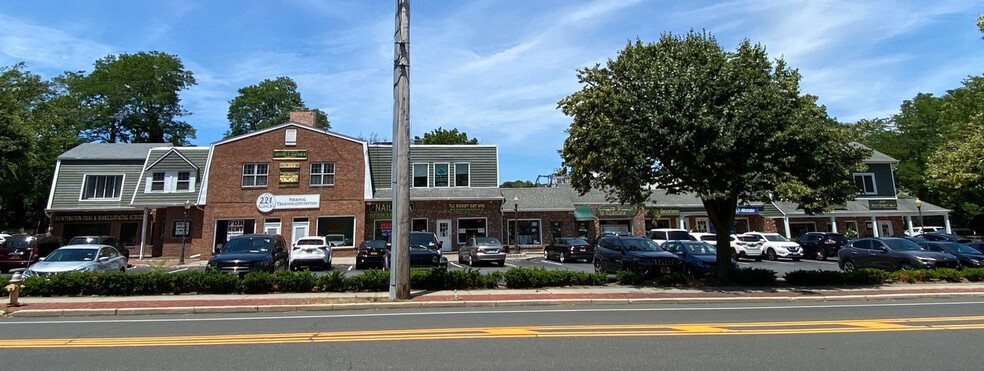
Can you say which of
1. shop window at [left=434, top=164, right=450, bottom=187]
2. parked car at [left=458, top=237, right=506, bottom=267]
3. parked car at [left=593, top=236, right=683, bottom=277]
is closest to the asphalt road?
parked car at [left=593, top=236, right=683, bottom=277]

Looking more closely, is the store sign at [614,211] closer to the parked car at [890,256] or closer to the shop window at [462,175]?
the shop window at [462,175]

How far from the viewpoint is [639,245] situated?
17188 millimetres

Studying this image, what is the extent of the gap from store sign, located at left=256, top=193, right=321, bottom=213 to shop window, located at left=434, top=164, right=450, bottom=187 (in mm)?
7191

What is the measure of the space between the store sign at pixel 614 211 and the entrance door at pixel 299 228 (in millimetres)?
18106

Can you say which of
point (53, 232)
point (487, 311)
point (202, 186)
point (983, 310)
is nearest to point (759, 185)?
point (983, 310)

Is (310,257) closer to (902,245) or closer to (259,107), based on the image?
(902,245)

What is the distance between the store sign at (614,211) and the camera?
32938 mm

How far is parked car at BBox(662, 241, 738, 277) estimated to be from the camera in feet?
52.6

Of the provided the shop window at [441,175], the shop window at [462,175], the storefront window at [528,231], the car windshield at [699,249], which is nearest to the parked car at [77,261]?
the shop window at [441,175]

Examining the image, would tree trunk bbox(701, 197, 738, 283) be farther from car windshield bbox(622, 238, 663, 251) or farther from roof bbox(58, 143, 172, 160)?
roof bbox(58, 143, 172, 160)

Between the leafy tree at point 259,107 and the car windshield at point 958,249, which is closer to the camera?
the car windshield at point 958,249

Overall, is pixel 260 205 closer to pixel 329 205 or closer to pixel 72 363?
pixel 329 205

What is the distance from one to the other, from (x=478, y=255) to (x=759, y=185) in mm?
12172

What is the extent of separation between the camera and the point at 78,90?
50250mm
